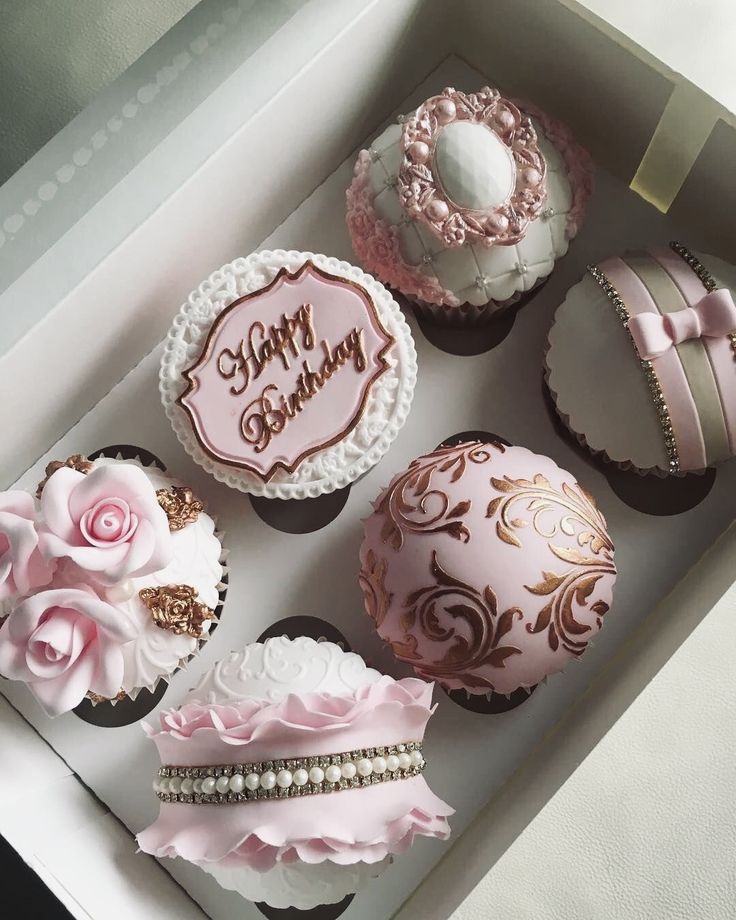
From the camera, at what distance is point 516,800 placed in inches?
43.9

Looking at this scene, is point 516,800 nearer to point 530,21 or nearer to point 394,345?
point 394,345

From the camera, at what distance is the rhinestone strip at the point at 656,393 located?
3.66 feet

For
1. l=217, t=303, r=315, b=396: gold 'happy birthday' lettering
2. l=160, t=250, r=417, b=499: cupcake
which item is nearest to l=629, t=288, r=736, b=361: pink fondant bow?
l=160, t=250, r=417, b=499: cupcake

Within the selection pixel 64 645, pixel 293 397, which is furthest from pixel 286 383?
pixel 64 645

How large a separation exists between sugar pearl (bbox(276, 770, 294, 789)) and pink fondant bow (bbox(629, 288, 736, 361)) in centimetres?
65

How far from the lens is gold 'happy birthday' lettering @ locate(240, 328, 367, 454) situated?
1157 mm

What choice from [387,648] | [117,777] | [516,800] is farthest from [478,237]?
[117,777]

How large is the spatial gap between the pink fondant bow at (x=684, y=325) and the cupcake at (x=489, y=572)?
0.20m

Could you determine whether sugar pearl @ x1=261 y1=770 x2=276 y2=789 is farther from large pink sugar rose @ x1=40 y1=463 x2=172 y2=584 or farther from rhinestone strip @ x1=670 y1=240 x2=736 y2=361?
rhinestone strip @ x1=670 y1=240 x2=736 y2=361

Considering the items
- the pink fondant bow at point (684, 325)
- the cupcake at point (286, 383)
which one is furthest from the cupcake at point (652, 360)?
the cupcake at point (286, 383)

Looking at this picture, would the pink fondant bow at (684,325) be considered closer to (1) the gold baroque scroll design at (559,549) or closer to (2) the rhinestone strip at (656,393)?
(2) the rhinestone strip at (656,393)

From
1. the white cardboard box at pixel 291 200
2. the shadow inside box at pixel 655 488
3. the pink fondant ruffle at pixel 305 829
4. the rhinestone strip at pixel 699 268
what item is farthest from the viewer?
the shadow inside box at pixel 655 488

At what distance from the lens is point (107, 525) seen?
38.4 inches

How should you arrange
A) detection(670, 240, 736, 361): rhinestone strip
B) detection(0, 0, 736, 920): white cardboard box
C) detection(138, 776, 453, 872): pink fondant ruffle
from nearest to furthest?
detection(138, 776, 453, 872): pink fondant ruffle < detection(0, 0, 736, 920): white cardboard box < detection(670, 240, 736, 361): rhinestone strip
